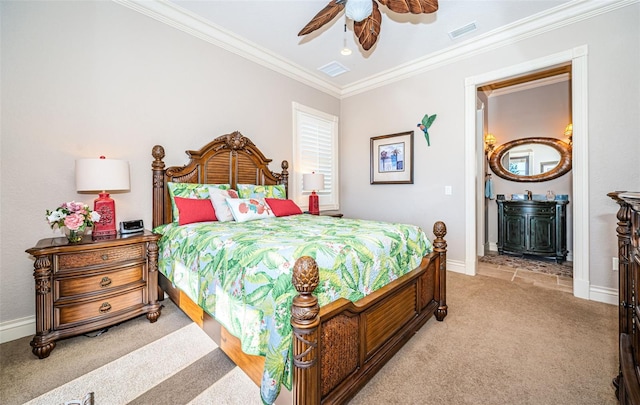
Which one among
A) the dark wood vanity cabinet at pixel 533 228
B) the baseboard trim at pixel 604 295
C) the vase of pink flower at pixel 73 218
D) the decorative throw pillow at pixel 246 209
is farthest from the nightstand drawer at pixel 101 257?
the dark wood vanity cabinet at pixel 533 228

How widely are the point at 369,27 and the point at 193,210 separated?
230 cm

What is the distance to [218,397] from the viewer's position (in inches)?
56.6

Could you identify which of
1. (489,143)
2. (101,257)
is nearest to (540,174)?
(489,143)

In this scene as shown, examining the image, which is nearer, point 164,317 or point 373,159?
point 164,317

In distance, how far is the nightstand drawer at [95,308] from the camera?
187 cm

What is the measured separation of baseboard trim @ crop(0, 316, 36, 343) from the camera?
78.0 inches

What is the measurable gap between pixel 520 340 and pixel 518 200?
323cm

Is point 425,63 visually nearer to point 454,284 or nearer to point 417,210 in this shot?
point 417,210

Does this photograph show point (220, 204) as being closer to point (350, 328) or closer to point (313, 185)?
point (313, 185)

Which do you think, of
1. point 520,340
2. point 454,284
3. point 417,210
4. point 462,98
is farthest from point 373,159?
point 520,340

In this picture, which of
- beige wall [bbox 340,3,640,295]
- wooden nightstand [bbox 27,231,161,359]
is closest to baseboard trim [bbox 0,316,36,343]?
wooden nightstand [bbox 27,231,161,359]

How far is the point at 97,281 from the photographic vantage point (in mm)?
2008

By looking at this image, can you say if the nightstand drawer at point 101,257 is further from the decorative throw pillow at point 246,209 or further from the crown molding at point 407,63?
the crown molding at point 407,63

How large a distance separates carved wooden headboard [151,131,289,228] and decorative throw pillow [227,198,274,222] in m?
0.63
